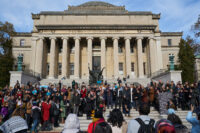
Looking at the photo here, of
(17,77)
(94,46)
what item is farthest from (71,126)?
(94,46)

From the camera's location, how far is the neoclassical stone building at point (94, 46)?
3272 cm

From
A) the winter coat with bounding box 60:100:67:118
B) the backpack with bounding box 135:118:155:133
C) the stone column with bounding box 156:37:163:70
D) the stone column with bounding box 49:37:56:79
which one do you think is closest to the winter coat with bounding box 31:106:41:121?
the winter coat with bounding box 60:100:67:118

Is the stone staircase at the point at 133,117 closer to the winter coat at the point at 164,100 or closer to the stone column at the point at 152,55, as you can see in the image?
the winter coat at the point at 164,100

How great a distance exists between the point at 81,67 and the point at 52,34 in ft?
31.5

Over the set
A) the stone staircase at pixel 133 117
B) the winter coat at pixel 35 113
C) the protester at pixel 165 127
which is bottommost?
the stone staircase at pixel 133 117

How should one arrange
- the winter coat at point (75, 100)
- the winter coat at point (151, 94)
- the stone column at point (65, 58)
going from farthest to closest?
the stone column at point (65, 58), the winter coat at point (151, 94), the winter coat at point (75, 100)

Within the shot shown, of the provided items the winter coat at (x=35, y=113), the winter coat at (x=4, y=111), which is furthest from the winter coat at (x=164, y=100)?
the winter coat at (x=4, y=111)

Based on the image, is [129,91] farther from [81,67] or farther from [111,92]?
[81,67]

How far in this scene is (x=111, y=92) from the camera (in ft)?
40.7

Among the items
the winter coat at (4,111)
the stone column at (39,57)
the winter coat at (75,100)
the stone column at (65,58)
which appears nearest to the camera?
the winter coat at (4,111)

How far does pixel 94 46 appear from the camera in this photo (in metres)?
37.0

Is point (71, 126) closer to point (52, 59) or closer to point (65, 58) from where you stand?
point (65, 58)

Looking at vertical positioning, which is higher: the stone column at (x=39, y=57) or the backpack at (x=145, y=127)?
the stone column at (x=39, y=57)

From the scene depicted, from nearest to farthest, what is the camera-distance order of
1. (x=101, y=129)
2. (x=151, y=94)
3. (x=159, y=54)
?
(x=101, y=129) < (x=151, y=94) < (x=159, y=54)
